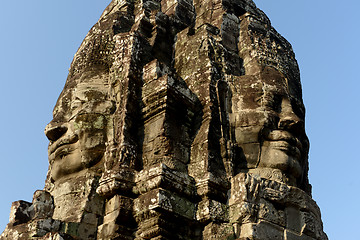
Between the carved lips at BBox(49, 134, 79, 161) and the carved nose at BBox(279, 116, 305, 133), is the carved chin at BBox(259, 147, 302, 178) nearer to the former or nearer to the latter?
the carved nose at BBox(279, 116, 305, 133)

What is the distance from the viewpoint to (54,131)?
838 centimetres

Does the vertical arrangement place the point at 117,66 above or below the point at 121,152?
above

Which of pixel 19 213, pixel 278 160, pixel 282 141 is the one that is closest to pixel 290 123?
pixel 282 141

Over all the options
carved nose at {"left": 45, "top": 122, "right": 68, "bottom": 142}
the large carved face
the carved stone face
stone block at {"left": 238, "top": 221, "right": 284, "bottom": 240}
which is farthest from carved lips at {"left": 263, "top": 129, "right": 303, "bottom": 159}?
carved nose at {"left": 45, "top": 122, "right": 68, "bottom": 142}

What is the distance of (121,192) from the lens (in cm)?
713

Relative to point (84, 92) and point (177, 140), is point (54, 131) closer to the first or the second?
point (84, 92)

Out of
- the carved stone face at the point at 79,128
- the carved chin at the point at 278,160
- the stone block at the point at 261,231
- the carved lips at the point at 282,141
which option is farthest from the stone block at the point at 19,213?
the carved lips at the point at 282,141

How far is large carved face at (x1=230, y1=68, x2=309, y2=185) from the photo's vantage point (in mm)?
7781

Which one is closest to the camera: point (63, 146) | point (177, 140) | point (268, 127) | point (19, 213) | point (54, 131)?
point (177, 140)

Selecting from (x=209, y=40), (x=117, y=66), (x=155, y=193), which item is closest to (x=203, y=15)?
(x=209, y=40)

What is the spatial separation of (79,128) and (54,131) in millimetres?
628

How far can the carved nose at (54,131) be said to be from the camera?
8.32 metres

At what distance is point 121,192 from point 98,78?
2415mm

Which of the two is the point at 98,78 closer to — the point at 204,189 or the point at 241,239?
the point at 204,189
